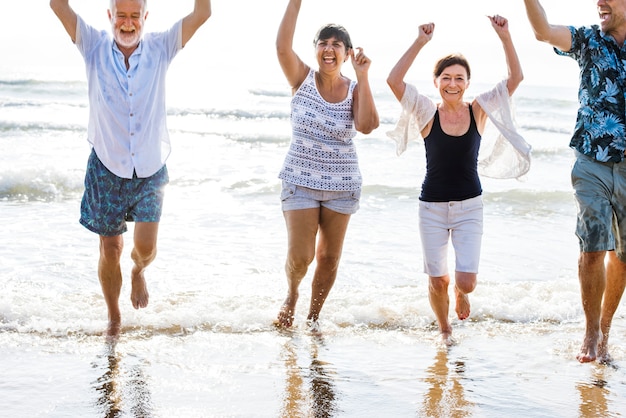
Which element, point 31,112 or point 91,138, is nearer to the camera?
point 91,138

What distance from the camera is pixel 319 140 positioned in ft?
18.3

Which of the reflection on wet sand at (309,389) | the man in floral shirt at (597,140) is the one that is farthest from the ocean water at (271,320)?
the man in floral shirt at (597,140)

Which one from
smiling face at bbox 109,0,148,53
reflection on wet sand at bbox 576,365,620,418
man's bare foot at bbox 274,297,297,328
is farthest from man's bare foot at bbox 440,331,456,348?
smiling face at bbox 109,0,148,53

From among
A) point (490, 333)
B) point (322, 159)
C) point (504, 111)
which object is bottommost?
point (490, 333)

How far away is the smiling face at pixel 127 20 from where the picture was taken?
195 inches

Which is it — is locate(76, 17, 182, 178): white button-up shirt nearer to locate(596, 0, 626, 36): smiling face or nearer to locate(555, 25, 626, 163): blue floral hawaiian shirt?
locate(555, 25, 626, 163): blue floral hawaiian shirt

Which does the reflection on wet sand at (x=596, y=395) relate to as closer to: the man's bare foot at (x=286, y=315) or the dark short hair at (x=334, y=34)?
the man's bare foot at (x=286, y=315)

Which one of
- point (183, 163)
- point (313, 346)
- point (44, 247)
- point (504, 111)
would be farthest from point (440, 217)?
point (183, 163)

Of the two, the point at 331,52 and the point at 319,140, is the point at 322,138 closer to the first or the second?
the point at 319,140

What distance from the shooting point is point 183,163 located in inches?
604

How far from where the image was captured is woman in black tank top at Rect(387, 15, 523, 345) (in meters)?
5.37

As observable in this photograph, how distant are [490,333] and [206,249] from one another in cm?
357

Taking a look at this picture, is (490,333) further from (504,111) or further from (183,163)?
(183,163)

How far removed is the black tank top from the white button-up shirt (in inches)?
75.2
